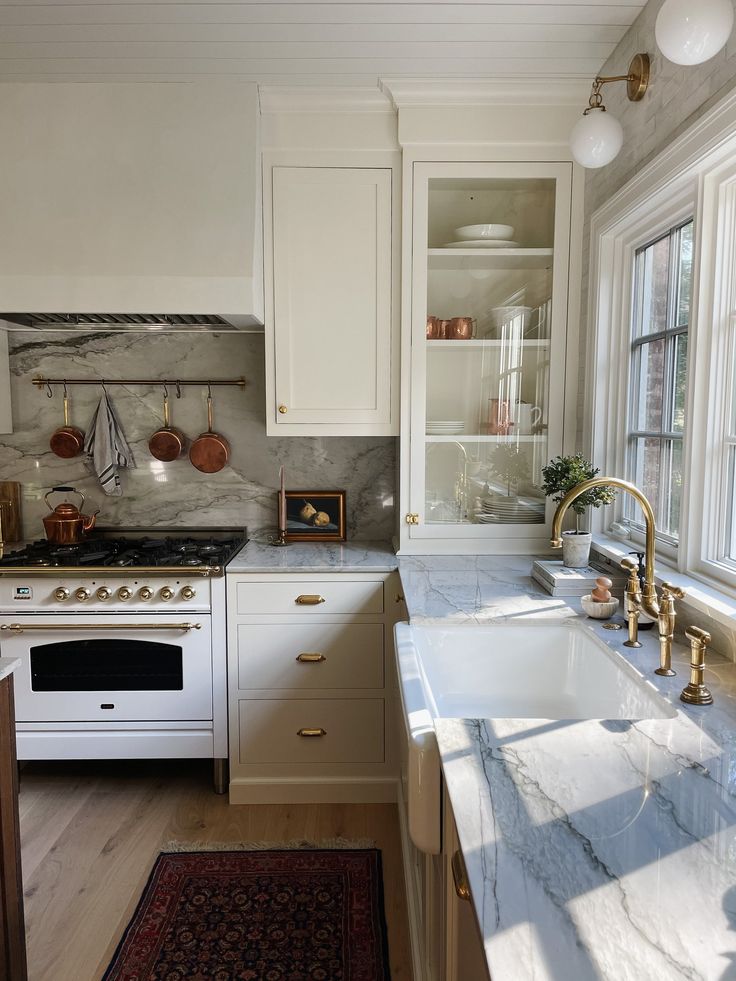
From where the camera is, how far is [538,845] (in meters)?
0.84

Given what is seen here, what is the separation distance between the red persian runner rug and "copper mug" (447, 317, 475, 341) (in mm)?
1781

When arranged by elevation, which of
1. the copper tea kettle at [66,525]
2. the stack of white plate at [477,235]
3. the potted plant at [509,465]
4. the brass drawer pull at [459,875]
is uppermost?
the stack of white plate at [477,235]

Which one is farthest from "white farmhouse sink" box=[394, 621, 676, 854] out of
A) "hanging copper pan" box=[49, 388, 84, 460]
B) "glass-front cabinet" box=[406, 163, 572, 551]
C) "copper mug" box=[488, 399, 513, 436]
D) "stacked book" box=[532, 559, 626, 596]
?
"hanging copper pan" box=[49, 388, 84, 460]

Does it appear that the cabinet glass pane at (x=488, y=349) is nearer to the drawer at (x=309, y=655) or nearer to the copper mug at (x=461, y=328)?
the copper mug at (x=461, y=328)

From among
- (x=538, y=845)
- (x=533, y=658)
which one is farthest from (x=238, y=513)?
(x=538, y=845)

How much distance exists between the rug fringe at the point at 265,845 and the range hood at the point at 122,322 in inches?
70.3

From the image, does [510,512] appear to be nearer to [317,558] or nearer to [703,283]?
[317,558]

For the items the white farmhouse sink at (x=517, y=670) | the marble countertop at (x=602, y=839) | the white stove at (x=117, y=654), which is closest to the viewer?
the marble countertop at (x=602, y=839)

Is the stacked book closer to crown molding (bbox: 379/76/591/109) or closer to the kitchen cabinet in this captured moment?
the kitchen cabinet

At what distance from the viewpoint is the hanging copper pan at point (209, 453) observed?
2.93 metres

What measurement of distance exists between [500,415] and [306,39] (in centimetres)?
137

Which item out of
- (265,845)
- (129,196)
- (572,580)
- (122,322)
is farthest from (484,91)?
(265,845)

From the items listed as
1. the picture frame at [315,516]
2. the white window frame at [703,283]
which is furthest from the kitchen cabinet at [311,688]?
the white window frame at [703,283]

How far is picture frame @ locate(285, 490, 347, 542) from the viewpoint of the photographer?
9.71ft
